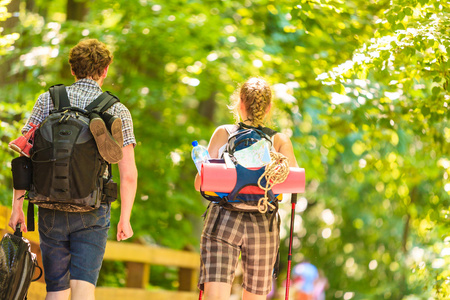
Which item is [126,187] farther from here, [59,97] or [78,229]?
[59,97]

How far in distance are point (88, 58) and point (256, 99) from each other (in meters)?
1.07

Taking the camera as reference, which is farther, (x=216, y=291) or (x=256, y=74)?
(x=256, y=74)

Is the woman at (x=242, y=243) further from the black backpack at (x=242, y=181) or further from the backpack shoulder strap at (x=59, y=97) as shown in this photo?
the backpack shoulder strap at (x=59, y=97)

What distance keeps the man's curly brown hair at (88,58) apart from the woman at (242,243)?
84 cm

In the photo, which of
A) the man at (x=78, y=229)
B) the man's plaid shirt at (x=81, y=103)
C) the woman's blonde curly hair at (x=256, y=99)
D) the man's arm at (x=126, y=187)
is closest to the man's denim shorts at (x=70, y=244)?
the man at (x=78, y=229)

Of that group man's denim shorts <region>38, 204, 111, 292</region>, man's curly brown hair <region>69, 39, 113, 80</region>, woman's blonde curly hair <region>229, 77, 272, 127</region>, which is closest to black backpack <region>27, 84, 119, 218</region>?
man's denim shorts <region>38, 204, 111, 292</region>

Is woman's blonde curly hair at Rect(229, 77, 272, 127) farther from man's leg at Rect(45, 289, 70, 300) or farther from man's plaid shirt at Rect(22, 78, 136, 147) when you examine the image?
man's leg at Rect(45, 289, 70, 300)

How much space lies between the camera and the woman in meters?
3.92

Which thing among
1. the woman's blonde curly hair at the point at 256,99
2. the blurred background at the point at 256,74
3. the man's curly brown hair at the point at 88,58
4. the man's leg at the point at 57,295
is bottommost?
the blurred background at the point at 256,74

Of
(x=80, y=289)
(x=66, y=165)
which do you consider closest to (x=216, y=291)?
(x=80, y=289)

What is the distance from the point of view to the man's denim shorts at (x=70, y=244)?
12.1 feet

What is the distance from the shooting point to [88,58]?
390 centimetres

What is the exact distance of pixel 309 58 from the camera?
8.66 m

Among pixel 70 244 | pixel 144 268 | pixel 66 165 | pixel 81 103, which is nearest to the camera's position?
pixel 66 165
